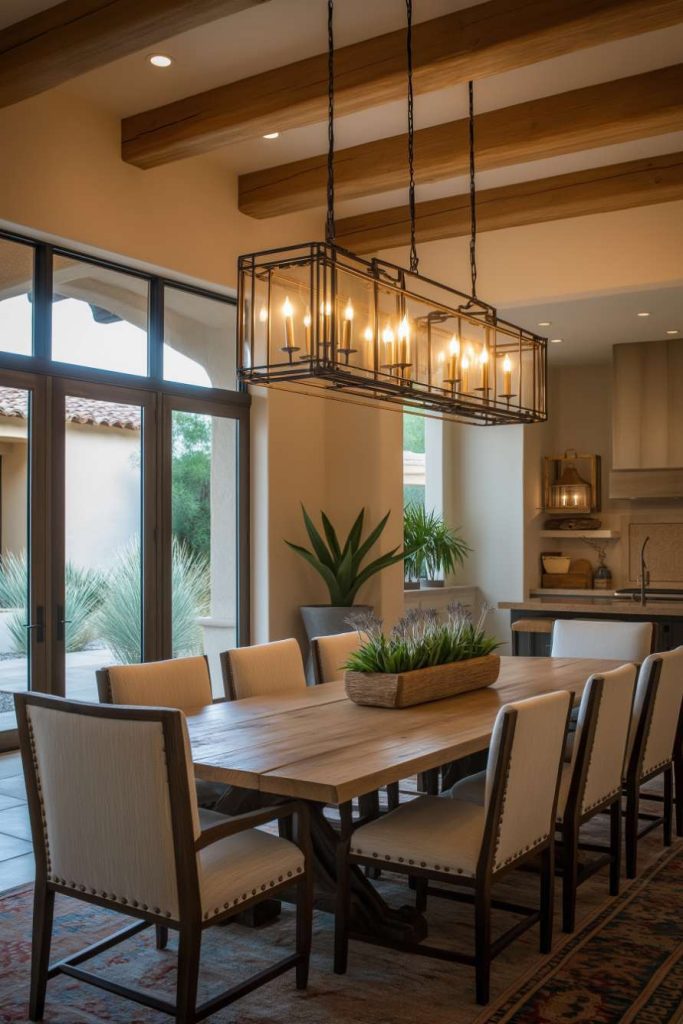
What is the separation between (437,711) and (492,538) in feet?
22.1

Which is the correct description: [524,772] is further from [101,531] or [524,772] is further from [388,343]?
[101,531]

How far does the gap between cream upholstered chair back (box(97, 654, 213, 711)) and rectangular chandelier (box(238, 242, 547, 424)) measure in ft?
3.57

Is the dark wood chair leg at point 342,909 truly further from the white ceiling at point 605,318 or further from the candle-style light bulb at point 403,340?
the white ceiling at point 605,318

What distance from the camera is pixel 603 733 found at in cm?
330

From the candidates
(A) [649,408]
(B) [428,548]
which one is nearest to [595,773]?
(A) [649,408]

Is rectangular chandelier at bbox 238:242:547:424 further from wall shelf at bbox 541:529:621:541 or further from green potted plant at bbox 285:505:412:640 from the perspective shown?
wall shelf at bbox 541:529:621:541

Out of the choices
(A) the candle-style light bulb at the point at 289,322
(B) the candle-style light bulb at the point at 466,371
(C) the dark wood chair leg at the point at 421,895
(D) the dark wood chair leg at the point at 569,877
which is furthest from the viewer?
(B) the candle-style light bulb at the point at 466,371

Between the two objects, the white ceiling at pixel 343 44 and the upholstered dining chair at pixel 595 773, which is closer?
the upholstered dining chair at pixel 595 773

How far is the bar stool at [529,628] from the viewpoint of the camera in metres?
6.66

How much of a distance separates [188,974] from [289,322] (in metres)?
1.99

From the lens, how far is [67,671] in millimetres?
5418

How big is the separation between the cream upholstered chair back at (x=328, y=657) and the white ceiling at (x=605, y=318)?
3.42m

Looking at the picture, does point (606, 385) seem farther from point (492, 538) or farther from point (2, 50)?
point (2, 50)

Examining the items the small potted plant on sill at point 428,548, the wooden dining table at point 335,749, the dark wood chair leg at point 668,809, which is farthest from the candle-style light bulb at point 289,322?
the small potted plant on sill at point 428,548
